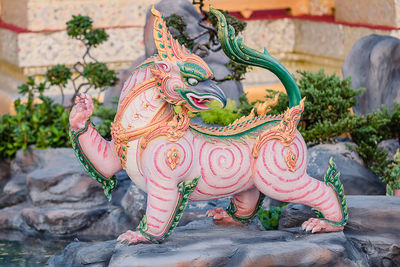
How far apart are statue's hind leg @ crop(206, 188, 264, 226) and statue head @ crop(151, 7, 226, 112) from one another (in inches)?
26.6

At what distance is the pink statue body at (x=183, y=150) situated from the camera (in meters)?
3.97

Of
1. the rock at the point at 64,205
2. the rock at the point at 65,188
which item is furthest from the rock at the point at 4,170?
the rock at the point at 65,188

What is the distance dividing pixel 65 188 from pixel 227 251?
297cm

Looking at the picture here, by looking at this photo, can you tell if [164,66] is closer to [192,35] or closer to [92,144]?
[92,144]

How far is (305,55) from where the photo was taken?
38.0 feet

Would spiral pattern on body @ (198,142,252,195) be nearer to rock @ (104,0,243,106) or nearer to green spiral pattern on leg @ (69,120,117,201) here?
green spiral pattern on leg @ (69,120,117,201)

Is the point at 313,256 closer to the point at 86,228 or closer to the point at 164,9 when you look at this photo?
the point at 86,228

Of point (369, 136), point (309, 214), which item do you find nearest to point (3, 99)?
point (369, 136)

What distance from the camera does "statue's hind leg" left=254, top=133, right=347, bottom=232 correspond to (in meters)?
4.10

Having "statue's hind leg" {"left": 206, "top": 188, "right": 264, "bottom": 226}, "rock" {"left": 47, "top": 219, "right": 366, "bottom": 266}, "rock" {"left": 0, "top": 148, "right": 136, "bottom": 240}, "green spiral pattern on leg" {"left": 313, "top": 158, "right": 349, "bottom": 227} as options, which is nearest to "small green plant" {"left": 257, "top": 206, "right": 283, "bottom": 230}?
"statue's hind leg" {"left": 206, "top": 188, "right": 264, "bottom": 226}

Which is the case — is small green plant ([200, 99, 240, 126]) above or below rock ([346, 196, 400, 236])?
above

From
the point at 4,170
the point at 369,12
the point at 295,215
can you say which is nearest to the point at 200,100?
the point at 295,215

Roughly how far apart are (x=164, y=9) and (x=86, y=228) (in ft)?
11.0

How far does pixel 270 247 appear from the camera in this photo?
13.1 ft
